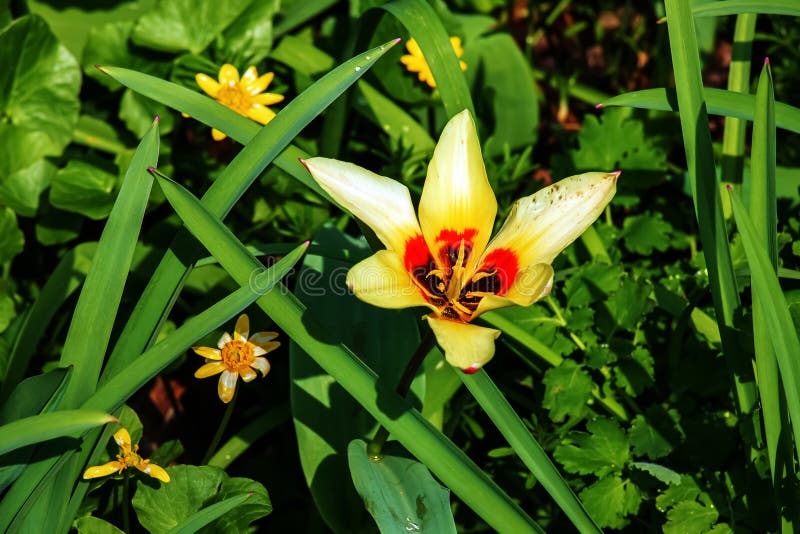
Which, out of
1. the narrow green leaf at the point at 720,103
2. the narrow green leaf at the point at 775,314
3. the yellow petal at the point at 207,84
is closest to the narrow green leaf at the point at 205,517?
the narrow green leaf at the point at 775,314

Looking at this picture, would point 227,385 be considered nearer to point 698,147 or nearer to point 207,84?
point 207,84

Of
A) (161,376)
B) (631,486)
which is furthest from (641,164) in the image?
(161,376)

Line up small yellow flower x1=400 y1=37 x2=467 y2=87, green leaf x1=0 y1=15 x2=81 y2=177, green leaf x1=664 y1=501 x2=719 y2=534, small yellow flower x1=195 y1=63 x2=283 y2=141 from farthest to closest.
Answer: small yellow flower x1=400 y1=37 x2=467 y2=87 → green leaf x1=0 y1=15 x2=81 y2=177 → small yellow flower x1=195 y1=63 x2=283 y2=141 → green leaf x1=664 y1=501 x2=719 y2=534

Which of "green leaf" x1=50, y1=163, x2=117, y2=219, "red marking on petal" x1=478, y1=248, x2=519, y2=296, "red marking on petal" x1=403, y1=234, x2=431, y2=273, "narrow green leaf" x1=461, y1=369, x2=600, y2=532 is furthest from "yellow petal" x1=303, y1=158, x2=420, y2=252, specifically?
"green leaf" x1=50, y1=163, x2=117, y2=219

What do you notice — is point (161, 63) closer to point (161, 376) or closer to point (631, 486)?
point (161, 376)

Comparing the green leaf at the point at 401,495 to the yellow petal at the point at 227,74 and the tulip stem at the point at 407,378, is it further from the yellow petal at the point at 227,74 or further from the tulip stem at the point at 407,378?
the yellow petal at the point at 227,74

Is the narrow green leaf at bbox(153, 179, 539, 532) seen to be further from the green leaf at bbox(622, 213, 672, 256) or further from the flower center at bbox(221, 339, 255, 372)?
the green leaf at bbox(622, 213, 672, 256)
